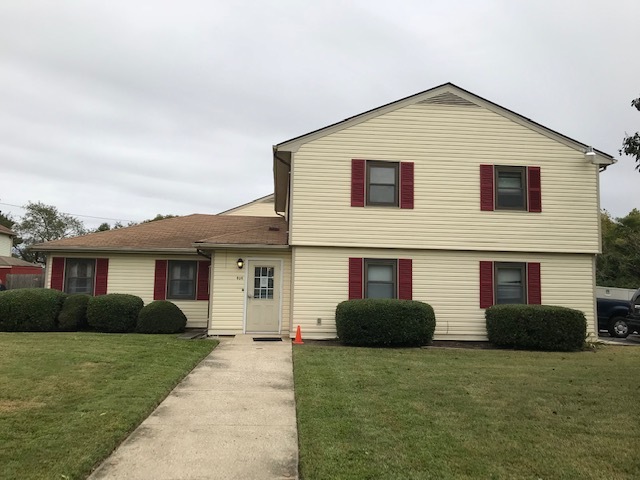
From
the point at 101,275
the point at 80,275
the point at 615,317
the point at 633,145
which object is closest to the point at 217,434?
the point at 633,145

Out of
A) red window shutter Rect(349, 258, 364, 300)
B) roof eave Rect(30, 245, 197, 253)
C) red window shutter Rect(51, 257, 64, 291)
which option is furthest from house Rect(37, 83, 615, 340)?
red window shutter Rect(51, 257, 64, 291)

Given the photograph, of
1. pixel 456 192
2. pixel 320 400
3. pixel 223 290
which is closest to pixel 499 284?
pixel 456 192

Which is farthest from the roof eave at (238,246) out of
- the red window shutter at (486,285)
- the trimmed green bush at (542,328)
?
the trimmed green bush at (542,328)

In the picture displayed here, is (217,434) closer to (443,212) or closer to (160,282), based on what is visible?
(443,212)

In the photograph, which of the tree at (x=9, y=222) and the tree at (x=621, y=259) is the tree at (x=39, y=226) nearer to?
the tree at (x=9, y=222)

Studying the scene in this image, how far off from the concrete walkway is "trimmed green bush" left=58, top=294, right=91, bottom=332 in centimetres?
747

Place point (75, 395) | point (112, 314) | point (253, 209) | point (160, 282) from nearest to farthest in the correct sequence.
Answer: point (75, 395)
point (112, 314)
point (160, 282)
point (253, 209)

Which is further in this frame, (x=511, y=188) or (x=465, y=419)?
(x=511, y=188)

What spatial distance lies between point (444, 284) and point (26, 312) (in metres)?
11.4

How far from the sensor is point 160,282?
619 inches

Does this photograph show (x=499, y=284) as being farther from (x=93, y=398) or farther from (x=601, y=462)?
(x=93, y=398)

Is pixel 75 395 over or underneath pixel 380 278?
underneath

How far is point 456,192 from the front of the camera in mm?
13484

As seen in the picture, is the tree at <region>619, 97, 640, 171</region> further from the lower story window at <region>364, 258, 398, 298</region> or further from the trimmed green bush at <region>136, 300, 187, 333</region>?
the trimmed green bush at <region>136, 300, 187, 333</region>
